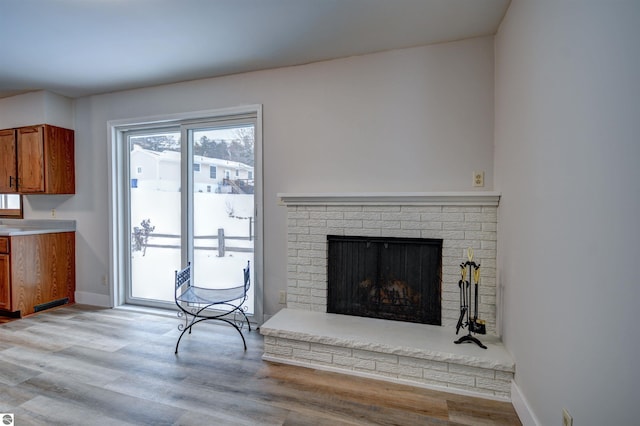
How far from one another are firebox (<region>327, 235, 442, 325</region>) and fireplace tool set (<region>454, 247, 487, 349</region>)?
0.21 meters

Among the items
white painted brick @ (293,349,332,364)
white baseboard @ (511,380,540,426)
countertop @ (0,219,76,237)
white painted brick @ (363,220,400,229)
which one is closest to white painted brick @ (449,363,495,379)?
white baseboard @ (511,380,540,426)

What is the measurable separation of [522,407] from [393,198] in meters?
1.56

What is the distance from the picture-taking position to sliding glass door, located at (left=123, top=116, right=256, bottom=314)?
332 centimetres

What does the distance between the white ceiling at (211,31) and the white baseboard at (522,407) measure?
2.42 meters

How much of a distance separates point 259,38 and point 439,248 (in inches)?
86.8

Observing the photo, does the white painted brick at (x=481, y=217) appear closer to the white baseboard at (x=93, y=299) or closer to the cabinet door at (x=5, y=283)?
the white baseboard at (x=93, y=299)

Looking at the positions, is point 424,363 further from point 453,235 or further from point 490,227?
point 490,227

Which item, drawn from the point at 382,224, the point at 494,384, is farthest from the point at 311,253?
the point at 494,384

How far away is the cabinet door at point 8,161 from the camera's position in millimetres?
3854

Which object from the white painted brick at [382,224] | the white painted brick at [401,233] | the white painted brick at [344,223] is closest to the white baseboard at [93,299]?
the white painted brick at [344,223]

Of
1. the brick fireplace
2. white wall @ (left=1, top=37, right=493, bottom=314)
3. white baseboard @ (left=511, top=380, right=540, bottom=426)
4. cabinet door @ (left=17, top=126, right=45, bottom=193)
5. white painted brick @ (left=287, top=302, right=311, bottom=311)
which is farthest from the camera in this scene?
cabinet door @ (left=17, top=126, right=45, bottom=193)

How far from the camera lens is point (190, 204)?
352 cm

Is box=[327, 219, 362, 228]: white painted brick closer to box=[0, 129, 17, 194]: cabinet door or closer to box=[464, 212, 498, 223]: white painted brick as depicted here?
box=[464, 212, 498, 223]: white painted brick

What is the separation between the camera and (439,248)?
259cm
